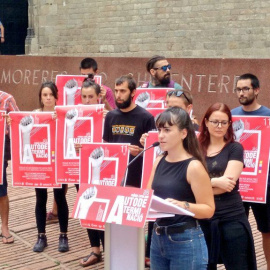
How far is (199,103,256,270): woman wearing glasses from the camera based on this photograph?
4691 mm

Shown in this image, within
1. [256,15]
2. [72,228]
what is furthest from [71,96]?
[256,15]

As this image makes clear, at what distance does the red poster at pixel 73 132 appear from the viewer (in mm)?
6551

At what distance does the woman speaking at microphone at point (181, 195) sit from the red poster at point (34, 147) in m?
2.86

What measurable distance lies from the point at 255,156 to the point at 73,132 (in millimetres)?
2008

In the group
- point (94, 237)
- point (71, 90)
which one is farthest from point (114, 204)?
point (71, 90)

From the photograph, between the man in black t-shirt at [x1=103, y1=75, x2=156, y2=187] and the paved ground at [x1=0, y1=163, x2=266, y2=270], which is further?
the paved ground at [x1=0, y1=163, x2=266, y2=270]

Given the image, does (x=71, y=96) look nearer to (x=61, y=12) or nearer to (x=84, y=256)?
(x=84, y=256)

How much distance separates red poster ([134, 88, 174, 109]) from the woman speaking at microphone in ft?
11.3

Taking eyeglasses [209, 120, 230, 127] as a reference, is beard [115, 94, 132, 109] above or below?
above

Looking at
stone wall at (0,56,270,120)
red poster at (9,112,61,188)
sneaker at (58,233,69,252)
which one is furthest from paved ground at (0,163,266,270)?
stone wall at (0,56,270,120)

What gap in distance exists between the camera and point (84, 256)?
22.4 ft

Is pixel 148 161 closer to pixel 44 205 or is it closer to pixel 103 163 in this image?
pixel 103 163

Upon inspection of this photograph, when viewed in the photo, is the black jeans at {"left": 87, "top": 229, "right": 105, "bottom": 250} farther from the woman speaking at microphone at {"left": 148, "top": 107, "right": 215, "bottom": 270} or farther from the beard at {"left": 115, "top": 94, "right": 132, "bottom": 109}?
the woman speaking at microphone at {"left": 148, "top": 107, "right": 215, "bottom": 270}

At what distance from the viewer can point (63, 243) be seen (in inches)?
275
